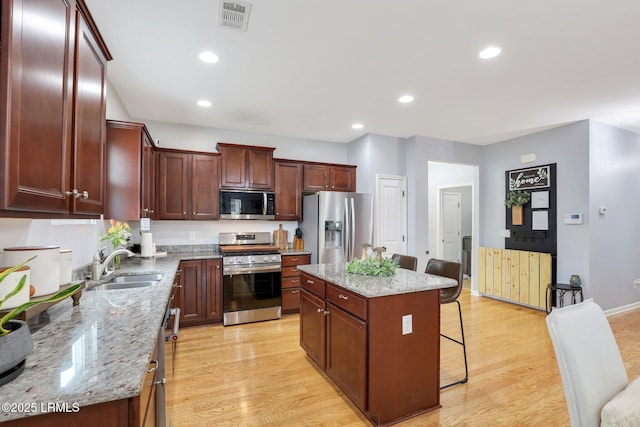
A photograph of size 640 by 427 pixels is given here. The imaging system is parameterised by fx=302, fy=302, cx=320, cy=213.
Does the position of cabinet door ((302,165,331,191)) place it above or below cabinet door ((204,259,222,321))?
above

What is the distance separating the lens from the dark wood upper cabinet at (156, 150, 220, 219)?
3.93m

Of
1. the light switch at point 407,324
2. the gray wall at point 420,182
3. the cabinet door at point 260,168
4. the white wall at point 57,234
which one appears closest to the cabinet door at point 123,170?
the white wall at point 57,234

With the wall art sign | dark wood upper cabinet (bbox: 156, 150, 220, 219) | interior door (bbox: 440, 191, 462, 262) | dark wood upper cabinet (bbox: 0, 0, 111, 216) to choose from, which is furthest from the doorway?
dark wood upper cabinet (bbox: 0, 0, 111, 216)

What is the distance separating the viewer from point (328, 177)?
4.88m

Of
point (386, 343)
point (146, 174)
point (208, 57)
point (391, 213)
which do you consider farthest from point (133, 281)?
point (391, 213)

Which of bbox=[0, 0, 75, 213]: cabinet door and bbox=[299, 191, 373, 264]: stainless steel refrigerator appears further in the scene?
bbox=[299, 191, 373, 264]: stainless steel refrigerator

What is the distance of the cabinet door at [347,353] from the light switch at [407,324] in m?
0.28

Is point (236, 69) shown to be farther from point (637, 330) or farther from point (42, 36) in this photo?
point (637, 330)

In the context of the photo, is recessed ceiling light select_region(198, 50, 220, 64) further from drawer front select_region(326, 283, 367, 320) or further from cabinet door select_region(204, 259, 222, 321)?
cabinet door select_region(204, 259, 222, 321)

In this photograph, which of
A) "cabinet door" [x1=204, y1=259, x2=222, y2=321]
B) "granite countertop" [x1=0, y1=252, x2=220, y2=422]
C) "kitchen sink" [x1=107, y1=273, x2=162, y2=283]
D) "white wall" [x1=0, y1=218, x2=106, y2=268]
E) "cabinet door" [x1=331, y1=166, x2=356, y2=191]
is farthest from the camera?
"cabinet door" [x1=331, y1=166, x2=356, y2=191]

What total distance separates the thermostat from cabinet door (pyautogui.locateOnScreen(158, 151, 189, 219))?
206 inches

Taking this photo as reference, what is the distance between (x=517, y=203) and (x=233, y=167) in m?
4.43

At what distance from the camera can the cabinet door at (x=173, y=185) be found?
12.9ft

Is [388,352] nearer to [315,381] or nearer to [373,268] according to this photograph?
[373,268]
